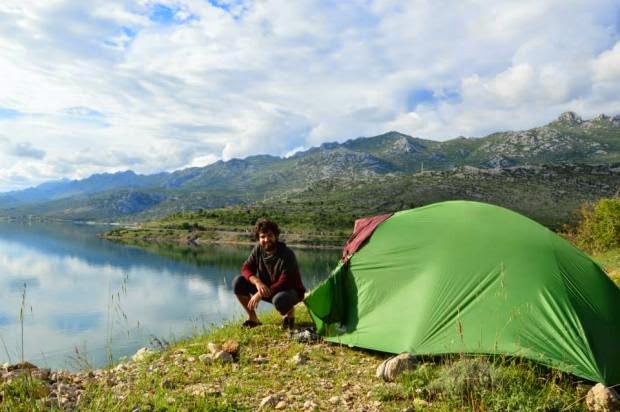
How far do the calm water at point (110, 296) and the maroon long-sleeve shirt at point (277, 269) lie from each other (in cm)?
237

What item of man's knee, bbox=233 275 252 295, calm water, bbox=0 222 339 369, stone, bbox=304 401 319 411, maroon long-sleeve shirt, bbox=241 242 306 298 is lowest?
calm water, bbox=0 222 339 369

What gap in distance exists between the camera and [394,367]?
635 centimetres

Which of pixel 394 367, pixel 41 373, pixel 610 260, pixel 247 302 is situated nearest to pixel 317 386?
pixel 394 367

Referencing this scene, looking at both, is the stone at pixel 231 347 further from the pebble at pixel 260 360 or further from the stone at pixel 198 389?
the stone at pixel 198 389

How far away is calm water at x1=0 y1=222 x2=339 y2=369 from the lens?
87.1 ft

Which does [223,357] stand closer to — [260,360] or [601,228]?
[260,360]

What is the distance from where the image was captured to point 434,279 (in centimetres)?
758

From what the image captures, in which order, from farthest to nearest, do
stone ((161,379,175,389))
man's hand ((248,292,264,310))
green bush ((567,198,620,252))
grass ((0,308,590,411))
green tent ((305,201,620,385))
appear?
green bush ((567,198,620,252)), man's hand ((248,292,264,310)), green tent ((305,201,620,385)), stone ((161,379,175,389)), grass ((0,308,590,411))

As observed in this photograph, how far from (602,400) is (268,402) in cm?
371

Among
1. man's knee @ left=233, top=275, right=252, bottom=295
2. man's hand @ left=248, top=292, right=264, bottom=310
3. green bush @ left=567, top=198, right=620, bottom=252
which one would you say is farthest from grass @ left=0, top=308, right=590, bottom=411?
green bush @ left=567, top=198, right=620, bottom=252

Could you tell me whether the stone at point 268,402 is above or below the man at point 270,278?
below

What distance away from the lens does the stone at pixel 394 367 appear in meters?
6.32

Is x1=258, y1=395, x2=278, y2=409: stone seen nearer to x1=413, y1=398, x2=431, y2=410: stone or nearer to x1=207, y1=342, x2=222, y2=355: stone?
x1=413, y1=398, x2=431, y2=410: stone

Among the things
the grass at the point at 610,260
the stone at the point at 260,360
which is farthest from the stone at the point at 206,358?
the grass at the point at 610,260
